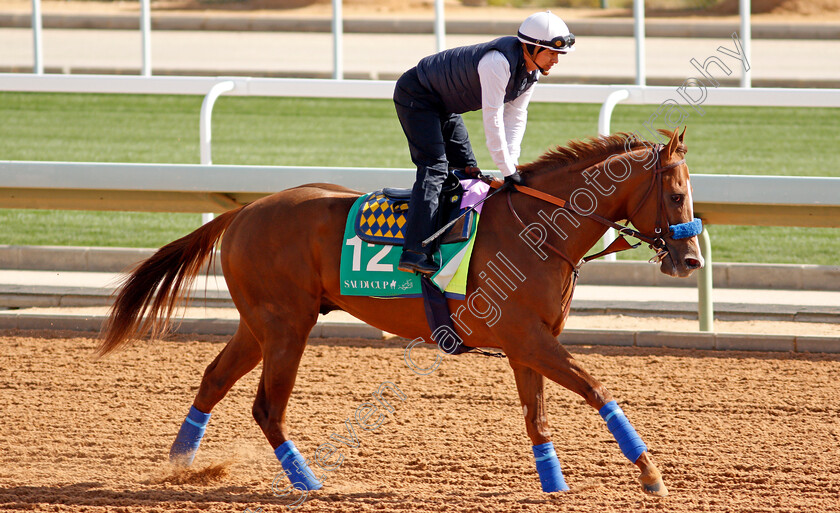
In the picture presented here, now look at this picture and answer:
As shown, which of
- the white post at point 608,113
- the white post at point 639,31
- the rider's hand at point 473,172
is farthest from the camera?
the white post at point 639,31

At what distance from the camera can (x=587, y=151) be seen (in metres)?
4.43

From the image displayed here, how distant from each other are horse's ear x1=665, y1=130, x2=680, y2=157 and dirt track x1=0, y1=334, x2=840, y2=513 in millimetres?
1517

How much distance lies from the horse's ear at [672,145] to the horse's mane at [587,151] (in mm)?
113

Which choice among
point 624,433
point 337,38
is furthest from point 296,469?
point 337,38

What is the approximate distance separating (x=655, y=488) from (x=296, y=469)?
1621 millimetres

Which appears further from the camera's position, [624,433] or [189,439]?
[189,439]

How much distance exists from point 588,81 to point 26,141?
8565 mm

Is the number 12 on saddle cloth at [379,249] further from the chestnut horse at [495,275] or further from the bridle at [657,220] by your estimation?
the bridle at [657,220]

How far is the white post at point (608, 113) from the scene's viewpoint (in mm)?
7324

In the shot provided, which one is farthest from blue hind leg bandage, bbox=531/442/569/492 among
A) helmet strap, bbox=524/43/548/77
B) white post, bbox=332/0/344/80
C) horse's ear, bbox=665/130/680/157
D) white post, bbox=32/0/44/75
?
white post, bbox=32/0/44/75

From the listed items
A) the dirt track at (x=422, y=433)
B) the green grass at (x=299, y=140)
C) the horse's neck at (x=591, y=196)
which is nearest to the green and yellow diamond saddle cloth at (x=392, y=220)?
the horse's neck at (x=591, y=196)

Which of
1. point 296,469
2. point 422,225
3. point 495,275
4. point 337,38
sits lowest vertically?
point 296,469

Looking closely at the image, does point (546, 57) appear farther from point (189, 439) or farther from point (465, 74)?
point (189, 439)

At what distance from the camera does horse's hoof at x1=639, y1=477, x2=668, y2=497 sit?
404 cm
